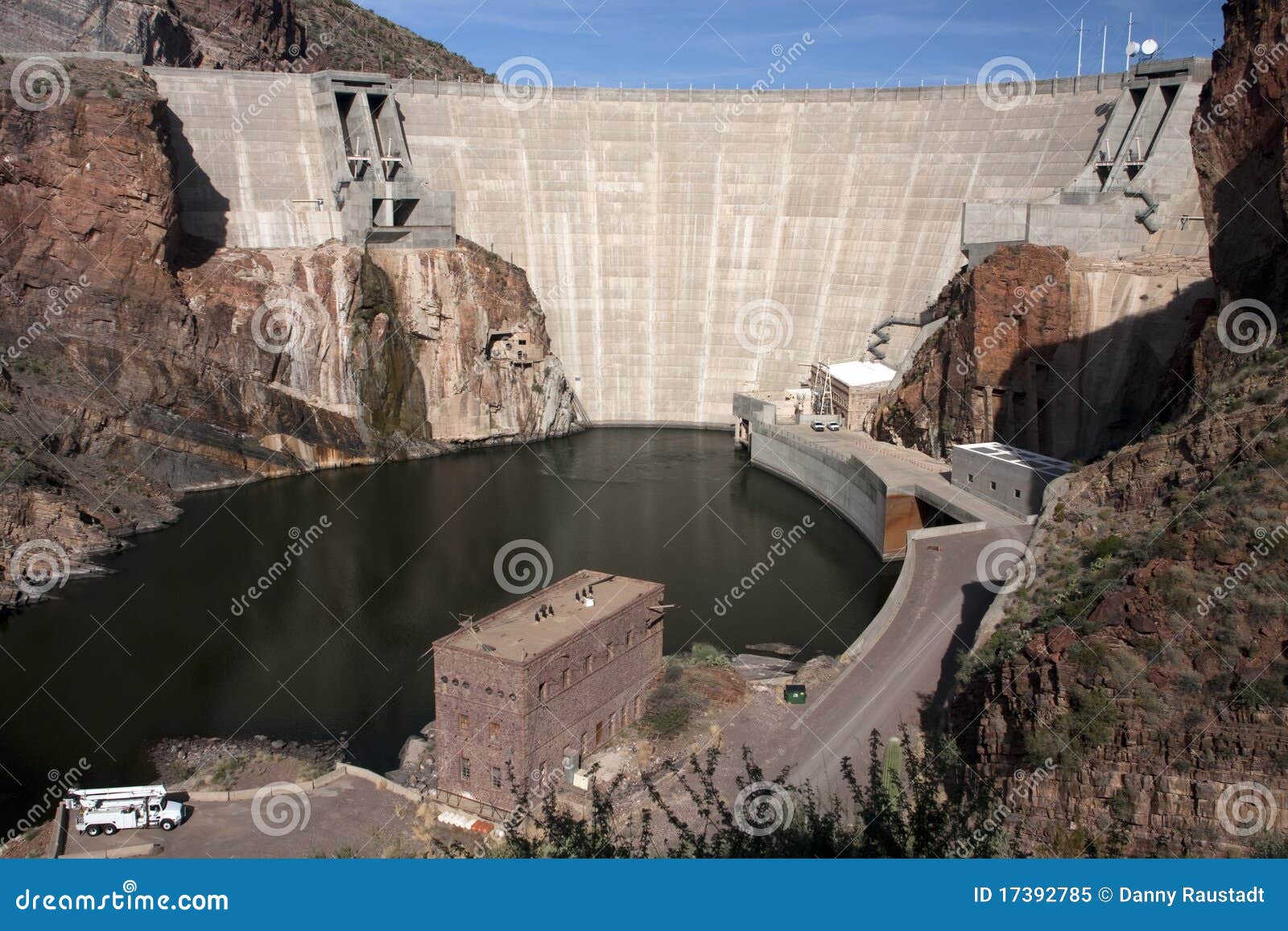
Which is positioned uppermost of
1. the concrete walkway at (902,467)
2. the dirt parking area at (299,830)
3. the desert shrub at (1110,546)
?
the desert shrub at (1110,546)

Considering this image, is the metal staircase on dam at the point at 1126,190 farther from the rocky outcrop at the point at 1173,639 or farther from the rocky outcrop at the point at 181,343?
the rocky outcrop at the point at 1173,639

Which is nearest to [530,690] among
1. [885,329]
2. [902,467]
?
[902,467]

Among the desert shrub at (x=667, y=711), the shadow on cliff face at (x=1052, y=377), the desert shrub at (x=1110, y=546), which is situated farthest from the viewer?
the shadow on cliff face at (x=1052, y=377)

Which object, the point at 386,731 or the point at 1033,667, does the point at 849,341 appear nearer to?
the point at 386,731

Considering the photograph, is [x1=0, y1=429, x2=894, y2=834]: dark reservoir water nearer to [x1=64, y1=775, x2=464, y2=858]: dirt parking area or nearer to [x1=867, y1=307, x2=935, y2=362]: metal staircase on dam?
[x1=64, y1=775, x2=464, y2=858]: dirt parking area

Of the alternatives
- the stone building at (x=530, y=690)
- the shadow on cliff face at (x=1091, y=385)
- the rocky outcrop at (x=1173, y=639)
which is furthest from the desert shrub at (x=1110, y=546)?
the shadow on cliff face at (x=1091, y=385)

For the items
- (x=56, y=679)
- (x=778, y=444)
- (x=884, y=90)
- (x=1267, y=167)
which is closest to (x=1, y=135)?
(x=56, y=679)

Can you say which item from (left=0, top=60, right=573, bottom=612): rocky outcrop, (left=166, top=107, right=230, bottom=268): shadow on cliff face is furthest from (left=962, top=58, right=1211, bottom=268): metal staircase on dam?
(left=166, top=107, right=230, bottom=268): shadow on cliff face
